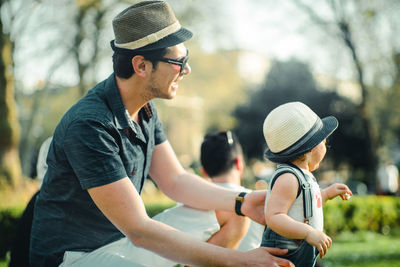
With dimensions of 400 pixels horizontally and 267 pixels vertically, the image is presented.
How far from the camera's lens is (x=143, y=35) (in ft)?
8.48

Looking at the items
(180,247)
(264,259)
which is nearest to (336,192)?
(264,259)

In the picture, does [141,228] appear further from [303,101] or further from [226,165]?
[303,101]

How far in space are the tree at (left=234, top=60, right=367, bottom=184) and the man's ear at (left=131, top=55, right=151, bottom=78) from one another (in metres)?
26.7

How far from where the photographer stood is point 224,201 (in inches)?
115

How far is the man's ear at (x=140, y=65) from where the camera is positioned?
8.57ft

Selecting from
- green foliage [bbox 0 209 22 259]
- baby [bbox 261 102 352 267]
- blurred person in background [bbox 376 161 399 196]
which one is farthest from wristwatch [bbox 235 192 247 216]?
blurred person in background [bbox 376 161 399 196]

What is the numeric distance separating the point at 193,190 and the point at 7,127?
39.3 ft

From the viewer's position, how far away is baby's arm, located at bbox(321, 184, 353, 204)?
8.63 feet

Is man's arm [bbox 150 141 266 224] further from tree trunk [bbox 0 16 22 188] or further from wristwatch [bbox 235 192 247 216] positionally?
Result: tree trunk [bbox 0 16 22 188]

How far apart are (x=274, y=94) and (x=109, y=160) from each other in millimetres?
27929

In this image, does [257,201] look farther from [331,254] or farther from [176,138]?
[176,138]

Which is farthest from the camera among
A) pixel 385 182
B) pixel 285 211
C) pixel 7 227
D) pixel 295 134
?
pixel 385 182

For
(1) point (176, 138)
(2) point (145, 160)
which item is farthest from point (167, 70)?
(1) point (176, 138)

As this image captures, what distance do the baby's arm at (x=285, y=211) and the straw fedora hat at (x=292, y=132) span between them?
0.60 ft
